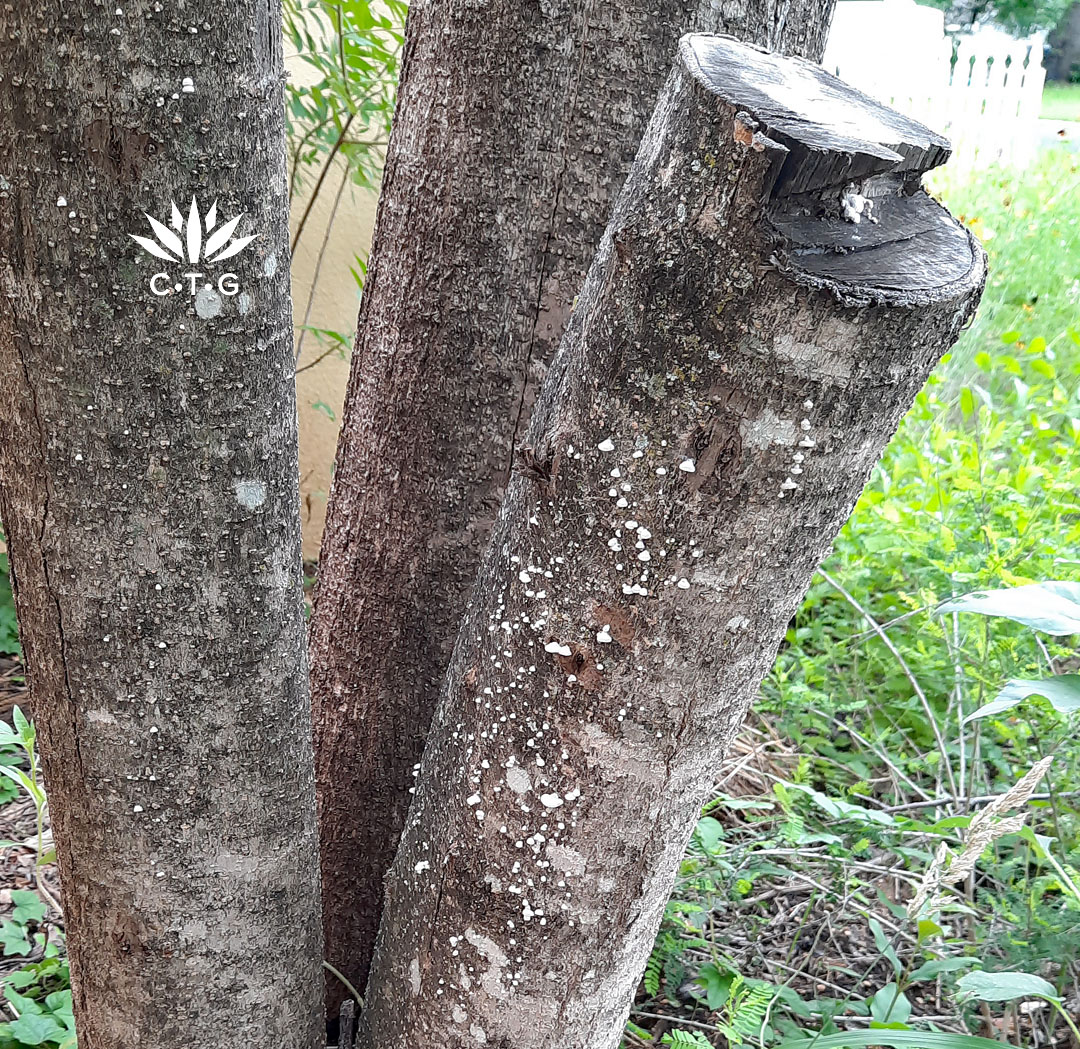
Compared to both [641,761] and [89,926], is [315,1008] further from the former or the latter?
[641,761]

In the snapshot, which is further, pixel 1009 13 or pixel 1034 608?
pixel 1009 13

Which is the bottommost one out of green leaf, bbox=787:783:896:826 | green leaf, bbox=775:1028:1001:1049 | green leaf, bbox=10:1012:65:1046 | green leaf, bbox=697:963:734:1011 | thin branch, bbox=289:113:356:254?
green leaf, bbox=10:1012:65:1046

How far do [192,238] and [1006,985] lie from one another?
4.01 feet

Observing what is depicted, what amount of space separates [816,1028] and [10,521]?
1426 millimetres

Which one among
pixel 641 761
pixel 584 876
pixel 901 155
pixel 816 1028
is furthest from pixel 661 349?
pixel 816 1028

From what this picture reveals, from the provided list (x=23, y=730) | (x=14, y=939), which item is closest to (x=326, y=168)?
(x=23, y=730)

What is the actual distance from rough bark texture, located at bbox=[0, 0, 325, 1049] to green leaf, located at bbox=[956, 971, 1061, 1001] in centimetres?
82

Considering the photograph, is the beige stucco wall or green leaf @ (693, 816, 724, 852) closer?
green leaf @ (693, 816, 724, 852)

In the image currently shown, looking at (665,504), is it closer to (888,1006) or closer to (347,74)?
(888,1006)

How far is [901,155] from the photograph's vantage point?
0.74 m

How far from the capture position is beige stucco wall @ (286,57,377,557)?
3.22 meters

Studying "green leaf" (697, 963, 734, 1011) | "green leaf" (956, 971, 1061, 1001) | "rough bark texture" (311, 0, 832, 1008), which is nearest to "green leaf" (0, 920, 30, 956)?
"rough bark texture" (311, 0, 832, 1008)

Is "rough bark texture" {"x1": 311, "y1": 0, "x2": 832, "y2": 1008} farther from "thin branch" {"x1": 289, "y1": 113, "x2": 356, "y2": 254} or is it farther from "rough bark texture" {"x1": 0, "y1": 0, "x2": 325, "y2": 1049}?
"thin branch" {"x1": 289, "y1": 113, "x2": 356, "y2": 254}

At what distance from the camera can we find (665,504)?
79 cm
